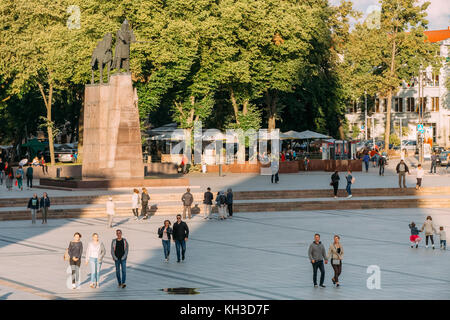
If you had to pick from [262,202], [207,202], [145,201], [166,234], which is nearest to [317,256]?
[166,234]

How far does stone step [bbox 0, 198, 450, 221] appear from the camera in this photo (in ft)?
105

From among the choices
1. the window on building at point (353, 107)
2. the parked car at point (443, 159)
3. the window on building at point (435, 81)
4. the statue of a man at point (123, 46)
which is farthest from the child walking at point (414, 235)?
the window on building at point (435, 81)

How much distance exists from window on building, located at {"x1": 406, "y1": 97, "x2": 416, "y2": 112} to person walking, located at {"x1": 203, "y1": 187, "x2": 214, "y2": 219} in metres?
75.3

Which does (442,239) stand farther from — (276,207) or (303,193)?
(303,193)

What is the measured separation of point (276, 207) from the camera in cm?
3456

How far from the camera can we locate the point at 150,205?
34062 mm

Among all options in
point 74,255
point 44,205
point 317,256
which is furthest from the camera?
point 44,205

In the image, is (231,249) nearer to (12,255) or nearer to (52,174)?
(12,255)

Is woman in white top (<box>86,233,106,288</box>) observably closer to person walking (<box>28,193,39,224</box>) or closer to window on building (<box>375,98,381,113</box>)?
person walking (<box>28,193,39,224</box>)

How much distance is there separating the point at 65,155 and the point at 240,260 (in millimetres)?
55397

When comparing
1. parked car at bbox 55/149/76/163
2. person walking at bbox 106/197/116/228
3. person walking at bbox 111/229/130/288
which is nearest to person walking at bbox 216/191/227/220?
person walking at bbox 106/197/116/228
